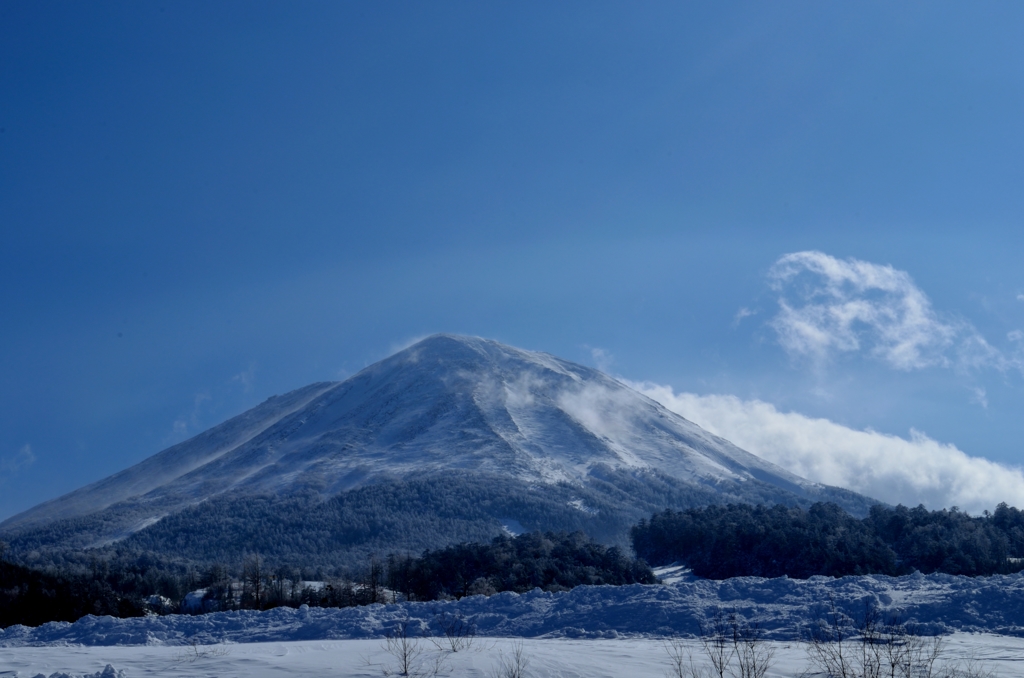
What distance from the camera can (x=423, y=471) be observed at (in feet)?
330

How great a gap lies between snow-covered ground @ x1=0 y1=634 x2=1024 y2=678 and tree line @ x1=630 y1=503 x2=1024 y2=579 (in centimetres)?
2153

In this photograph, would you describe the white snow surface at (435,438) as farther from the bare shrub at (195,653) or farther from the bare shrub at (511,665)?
the bare shrub at (511,665)

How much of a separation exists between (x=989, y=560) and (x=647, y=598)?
22673 mm

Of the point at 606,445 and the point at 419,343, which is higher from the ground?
the point at 419,343

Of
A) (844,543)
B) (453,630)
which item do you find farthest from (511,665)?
(844,543)

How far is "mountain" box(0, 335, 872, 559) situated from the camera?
82250mm

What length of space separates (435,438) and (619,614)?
101m

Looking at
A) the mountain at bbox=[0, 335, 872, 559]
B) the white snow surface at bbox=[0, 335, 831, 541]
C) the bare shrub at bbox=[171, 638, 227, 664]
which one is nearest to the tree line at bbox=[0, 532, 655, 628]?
the bare shrub at bbox=[171, 638, 227, 664]

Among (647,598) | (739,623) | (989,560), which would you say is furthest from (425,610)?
(989,560)

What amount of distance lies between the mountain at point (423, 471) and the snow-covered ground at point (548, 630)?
54960mm

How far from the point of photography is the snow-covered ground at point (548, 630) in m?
13.8

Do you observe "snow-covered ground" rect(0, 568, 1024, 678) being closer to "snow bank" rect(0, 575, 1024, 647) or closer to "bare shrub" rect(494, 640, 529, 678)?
"snow bank" rect(0, 575, 1024, 647)

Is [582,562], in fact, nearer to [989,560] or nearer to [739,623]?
[989,560]

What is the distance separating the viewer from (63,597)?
97.0 ft
